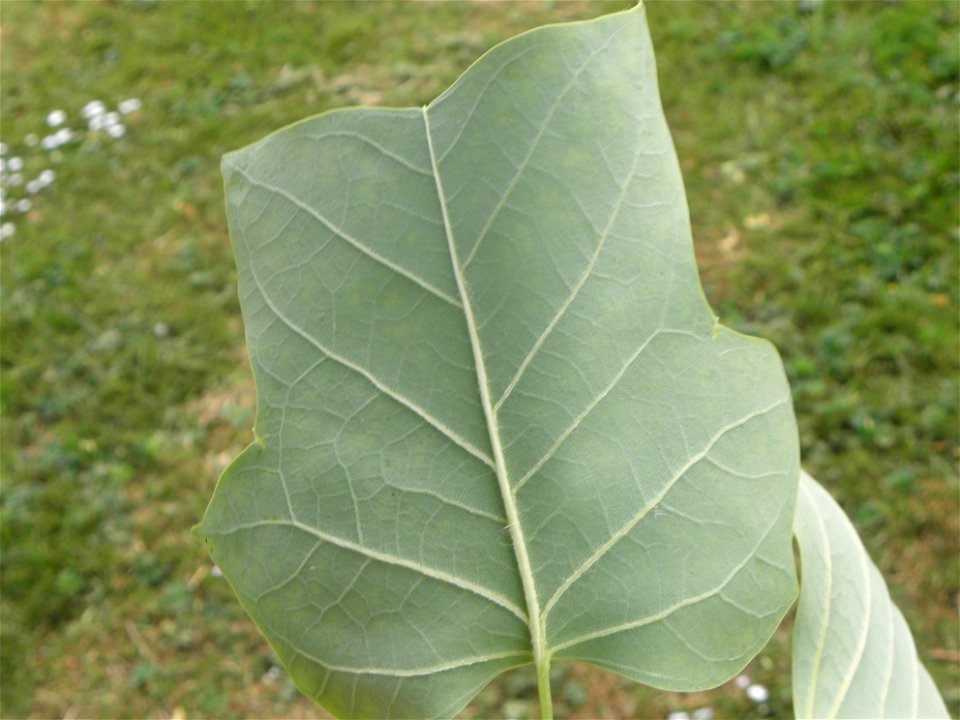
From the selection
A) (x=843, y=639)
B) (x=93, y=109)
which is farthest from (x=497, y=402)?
(x=93, y=109)

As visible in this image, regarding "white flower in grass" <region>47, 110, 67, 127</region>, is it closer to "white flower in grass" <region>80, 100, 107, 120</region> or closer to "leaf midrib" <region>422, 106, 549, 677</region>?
"white flower in grass" <region>80, 100, 107, 120</region>

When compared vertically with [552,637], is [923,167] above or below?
below

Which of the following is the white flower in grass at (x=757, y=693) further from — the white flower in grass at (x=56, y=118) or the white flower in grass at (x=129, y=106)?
the white flower in grass at (x=56, y=118)

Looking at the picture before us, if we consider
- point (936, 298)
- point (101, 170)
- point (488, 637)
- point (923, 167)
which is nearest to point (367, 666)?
point (488, 637)

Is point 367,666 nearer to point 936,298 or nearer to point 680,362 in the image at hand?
point 680,362

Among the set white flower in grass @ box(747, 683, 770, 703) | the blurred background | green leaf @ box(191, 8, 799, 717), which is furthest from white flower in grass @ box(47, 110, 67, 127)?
green leaf @ box(191, 8, 799, 717)

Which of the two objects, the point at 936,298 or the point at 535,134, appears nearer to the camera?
the point at 535,134
